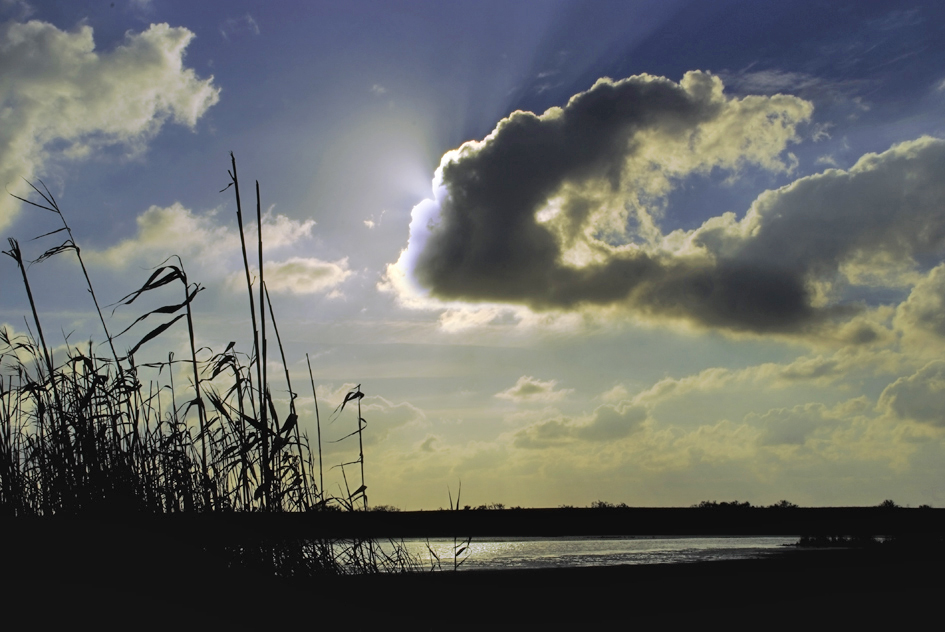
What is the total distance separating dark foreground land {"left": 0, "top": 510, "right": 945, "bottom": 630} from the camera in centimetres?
302

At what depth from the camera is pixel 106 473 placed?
458 centimetres

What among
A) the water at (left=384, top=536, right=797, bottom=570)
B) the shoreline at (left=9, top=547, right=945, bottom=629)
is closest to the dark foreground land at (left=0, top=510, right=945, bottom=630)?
the shoreline at (left=9, top=547, right=945, bottom=629)

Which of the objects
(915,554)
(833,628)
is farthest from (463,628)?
(915,554)

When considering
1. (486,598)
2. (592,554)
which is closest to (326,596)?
(486,598)

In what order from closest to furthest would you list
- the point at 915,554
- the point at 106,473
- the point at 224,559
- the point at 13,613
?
the point at 13,613, the point at 224,559, the point at 106,473, the point at 915,554

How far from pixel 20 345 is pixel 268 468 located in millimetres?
3375

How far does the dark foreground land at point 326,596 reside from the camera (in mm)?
3020

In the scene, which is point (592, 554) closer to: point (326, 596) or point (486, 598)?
point (486, 598)

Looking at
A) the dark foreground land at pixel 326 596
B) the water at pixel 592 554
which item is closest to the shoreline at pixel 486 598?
the dark foreground land at pixel 326 596

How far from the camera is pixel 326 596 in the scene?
382cm

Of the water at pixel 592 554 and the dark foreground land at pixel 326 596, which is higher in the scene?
the dark foreground land at pixel 326 596

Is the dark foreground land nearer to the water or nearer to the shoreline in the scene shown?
the shoreline

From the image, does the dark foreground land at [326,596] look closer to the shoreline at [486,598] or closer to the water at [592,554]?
the shoreline at [486,598]

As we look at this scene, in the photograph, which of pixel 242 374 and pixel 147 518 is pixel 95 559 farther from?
pixel 242 374
